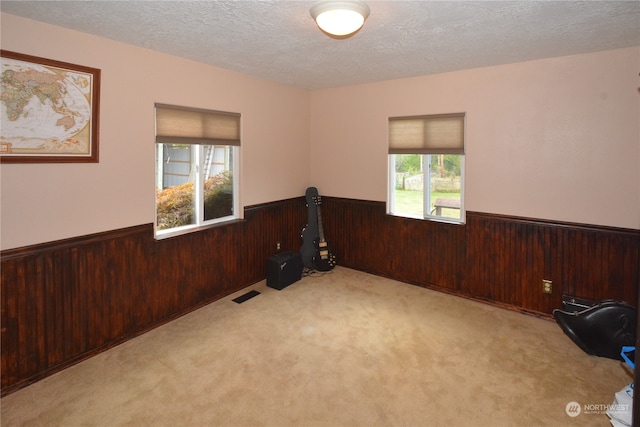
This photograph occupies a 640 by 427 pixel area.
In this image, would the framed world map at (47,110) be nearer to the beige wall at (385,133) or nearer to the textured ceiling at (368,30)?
the beige wall at (385,133)

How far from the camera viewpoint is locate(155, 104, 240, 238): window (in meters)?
3.31

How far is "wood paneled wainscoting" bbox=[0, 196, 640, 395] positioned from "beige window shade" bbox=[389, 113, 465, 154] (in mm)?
793

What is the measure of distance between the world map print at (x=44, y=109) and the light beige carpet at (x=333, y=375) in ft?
5.53

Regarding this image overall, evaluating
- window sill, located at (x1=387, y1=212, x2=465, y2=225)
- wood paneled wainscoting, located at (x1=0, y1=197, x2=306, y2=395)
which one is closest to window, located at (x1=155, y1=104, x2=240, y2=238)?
wood paneled wainscoting, located at (x1=0, y1=197, x2=306, y2=395)

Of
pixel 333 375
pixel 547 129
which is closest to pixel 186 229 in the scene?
pixel 333 375

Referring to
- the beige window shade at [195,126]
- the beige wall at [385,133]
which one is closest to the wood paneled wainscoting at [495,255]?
the beige wall at [385,133]

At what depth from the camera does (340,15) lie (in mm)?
2078

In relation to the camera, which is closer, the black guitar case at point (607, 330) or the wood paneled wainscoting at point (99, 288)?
the wood paneled wainscoting at point (99, 288)

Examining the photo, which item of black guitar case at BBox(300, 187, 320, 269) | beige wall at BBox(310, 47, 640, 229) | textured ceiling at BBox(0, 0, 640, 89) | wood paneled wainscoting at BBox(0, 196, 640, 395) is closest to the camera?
textured ceiling at BBox(0, 0, 640, 89)

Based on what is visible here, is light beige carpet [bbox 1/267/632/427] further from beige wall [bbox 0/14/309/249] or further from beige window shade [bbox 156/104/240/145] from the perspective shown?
beige window shade [bbox 156/104/240/145]

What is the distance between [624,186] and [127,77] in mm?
4383

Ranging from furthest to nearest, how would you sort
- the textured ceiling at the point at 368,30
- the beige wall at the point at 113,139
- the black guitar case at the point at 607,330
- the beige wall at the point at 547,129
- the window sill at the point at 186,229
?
the window sill at the point at 186,229, the beige wall at the point at 547,129, the black guitar case at the point at 607,330, the beige wall at the point at 113,139, the textured ceiling at the point at 368,30

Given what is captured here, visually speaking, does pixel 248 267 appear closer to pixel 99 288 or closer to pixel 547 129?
pixel 99 288

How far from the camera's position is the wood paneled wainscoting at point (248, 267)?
8.08 ft
